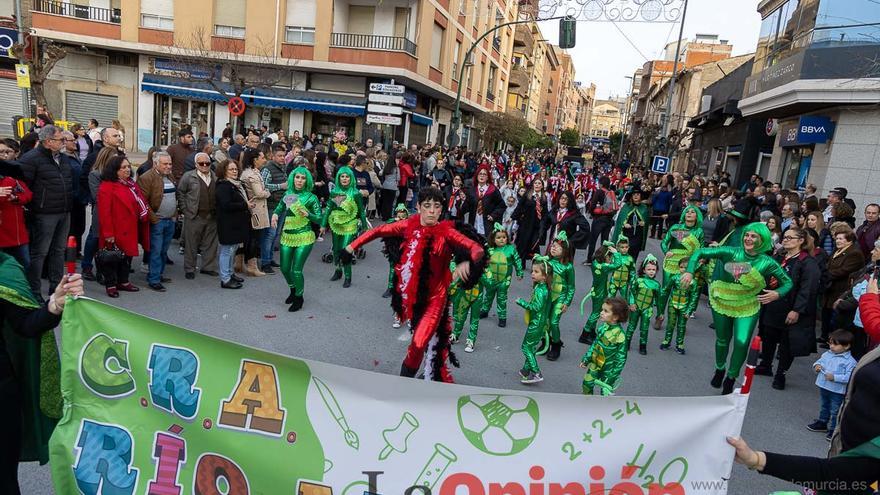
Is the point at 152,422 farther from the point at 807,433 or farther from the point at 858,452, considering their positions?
the point at 807,433

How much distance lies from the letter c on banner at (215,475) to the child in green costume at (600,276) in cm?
553

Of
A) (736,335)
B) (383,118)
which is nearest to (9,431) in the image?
(736,335)

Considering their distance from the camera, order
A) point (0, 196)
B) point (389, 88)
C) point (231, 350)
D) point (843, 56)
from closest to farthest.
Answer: point (231, 350)
point (0, 196)
point (843, 56)
point (389, 88)

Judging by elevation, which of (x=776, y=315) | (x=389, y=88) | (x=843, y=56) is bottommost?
(x=776, y=315)

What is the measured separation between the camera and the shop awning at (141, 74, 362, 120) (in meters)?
25.2

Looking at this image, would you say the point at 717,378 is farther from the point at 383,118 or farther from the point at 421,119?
the point at 421,119

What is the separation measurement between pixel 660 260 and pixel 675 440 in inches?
479

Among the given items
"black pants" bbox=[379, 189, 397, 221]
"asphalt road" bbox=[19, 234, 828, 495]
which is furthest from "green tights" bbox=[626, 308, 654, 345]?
"black pants" bbox=[379, 189, 397, 221]

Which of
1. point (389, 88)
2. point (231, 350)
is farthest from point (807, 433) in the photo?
point (389, 88)

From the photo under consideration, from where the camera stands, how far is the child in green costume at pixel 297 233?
24.5 feet

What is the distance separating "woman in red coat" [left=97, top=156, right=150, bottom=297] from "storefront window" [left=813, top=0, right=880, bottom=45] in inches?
609

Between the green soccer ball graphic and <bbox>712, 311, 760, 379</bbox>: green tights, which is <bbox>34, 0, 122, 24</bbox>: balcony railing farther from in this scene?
the green soccer ball graphic

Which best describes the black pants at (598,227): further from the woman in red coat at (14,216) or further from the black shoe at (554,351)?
the woman in red coat at (14,216)

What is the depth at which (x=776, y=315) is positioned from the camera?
662cm
